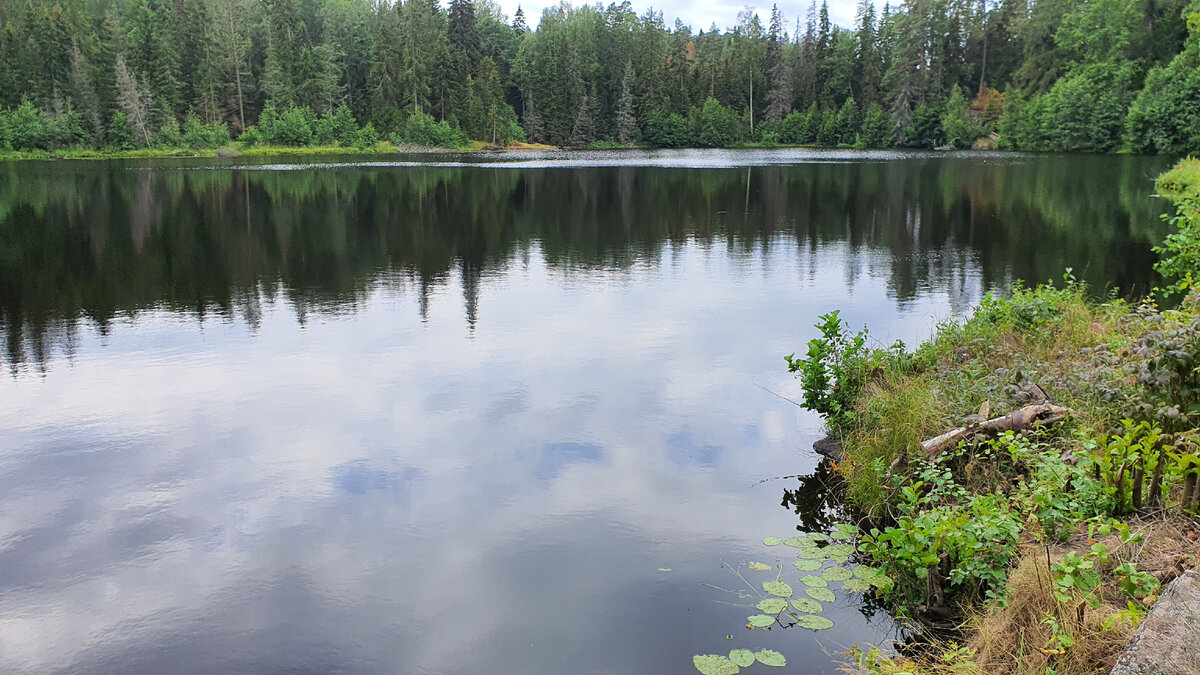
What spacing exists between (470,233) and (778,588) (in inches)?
922

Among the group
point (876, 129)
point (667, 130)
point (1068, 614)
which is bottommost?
point (1068, 614)

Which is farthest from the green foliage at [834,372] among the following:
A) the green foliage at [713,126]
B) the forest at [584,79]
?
the green foliage at [713,126]

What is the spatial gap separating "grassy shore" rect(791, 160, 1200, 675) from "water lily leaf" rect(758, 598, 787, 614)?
0.77m

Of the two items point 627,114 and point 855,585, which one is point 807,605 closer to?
point 855,585

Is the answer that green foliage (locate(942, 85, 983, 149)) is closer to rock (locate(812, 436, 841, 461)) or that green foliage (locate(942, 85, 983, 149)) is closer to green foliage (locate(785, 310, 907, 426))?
green foliage (locate(785, 310, 907, 426))

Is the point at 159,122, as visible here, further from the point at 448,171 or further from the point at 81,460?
the point at 81,460

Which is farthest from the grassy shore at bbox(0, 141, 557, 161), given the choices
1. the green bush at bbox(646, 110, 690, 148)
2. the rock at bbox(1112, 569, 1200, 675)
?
the rock at bbox(1112, 569, 1200, 675)

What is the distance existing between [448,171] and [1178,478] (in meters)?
55.4

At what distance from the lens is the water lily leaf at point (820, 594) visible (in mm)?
7168

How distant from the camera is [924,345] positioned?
11664 mm

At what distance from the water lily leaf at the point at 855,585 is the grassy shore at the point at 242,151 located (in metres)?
80.3

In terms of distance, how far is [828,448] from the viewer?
33.8ft

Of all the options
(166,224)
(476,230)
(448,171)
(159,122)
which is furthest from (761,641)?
(159,122)

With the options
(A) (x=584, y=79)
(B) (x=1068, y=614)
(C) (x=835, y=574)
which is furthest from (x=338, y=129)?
(B) (x=1068, y=614)
